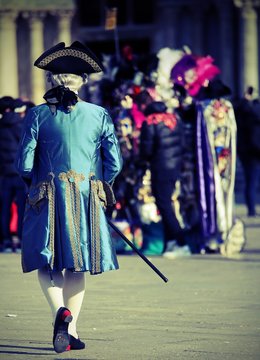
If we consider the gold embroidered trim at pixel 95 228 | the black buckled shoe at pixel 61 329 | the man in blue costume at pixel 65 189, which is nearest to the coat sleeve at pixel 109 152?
the man in blue costume at pixel 65 189

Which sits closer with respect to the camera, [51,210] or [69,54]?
[51,210]

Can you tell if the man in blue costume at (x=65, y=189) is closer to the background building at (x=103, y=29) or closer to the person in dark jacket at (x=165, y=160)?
the person in dark jacket at (x=165, y=160)

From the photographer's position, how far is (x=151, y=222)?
54.6ft

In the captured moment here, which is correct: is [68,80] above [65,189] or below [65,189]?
above

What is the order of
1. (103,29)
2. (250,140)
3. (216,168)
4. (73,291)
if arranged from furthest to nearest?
(103,29)
(250,140)
(216,168)
(73,291)

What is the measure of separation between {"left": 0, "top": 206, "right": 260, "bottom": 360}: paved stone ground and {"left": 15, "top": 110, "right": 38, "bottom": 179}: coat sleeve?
107 cm

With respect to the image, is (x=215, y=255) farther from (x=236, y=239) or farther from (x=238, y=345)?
(x=238, y=345)

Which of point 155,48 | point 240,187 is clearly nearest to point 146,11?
point 155,48

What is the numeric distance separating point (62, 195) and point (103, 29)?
31.3 meters

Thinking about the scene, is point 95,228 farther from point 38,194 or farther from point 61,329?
point 61,329

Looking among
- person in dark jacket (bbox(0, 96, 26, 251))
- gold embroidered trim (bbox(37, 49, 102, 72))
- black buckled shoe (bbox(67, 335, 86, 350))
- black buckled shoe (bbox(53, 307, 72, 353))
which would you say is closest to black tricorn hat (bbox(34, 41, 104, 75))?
gold embroidered trim (bbox(37, 49, 102, 72))

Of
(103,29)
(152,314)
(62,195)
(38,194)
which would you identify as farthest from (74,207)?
(103,29)

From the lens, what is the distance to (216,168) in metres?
16.5

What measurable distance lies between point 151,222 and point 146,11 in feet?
81.7
